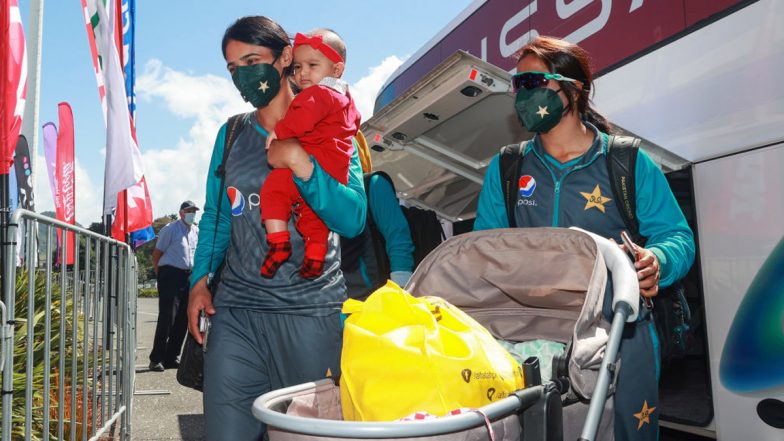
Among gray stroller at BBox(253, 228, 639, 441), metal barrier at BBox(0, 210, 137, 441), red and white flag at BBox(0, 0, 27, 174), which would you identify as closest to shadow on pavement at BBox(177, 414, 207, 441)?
metal barrier at BBox(0, 210, 137, 441)

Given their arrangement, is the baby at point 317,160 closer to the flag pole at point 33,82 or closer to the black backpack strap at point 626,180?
the black backpack strap at point 626,180

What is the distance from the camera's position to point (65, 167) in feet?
37.1

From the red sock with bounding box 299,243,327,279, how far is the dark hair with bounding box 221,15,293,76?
786mm

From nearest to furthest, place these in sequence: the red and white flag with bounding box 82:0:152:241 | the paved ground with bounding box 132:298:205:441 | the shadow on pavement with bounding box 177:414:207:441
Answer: the shadow on pavement with bounding box 177:414:207:441 < the paved ground with bounding box 132:298:205:441 < the red and white flag with bounding box 82:0:152:241

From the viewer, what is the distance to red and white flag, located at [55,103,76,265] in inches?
437

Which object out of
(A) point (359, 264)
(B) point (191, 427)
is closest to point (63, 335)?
(A) point (359, 264)

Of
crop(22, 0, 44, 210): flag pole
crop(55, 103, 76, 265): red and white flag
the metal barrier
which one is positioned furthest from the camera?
crop(55, 103, 76, 265): red and white flag

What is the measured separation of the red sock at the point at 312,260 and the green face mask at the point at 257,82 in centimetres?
66

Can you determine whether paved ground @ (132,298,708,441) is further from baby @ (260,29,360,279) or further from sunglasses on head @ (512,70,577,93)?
baby @ (260,29,360,279)

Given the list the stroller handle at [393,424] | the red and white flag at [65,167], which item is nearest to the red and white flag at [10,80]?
the stroller handle at [393,424]

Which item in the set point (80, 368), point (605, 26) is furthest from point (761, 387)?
point (80, 368)

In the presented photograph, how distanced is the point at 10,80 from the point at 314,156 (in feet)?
9.76

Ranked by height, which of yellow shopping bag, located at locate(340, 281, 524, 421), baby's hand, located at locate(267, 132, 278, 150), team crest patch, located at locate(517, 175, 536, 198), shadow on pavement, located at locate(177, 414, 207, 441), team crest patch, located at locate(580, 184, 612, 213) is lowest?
shadow on pavement, located at locate(177, 414, 207, 441)

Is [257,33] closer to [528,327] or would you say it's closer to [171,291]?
[528,327]
